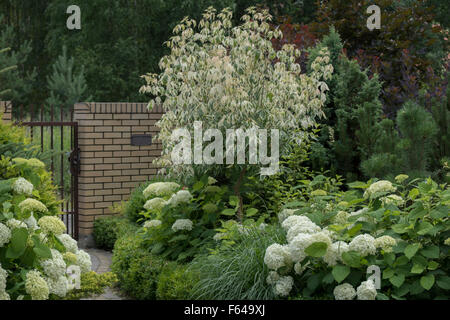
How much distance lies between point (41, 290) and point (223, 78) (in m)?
2.59

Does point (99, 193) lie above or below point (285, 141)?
below

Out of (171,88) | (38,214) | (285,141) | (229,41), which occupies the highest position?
(229,41)

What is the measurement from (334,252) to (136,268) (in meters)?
2.22

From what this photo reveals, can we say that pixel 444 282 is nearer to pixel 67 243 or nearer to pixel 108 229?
pixel 67 243

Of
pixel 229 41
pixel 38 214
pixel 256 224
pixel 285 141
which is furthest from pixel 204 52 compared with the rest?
pixel 38 214

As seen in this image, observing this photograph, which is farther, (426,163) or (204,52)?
(426,163)

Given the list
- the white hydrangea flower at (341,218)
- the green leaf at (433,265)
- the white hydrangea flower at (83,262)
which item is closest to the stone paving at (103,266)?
the white hydrangea flower at (83,262)

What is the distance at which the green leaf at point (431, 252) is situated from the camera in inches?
150

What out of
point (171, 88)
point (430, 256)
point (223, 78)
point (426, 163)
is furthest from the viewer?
point (426, 163)

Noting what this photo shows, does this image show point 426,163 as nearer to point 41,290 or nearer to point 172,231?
point 172,231

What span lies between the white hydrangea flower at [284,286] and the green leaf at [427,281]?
0.86 m

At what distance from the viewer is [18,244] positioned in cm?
333

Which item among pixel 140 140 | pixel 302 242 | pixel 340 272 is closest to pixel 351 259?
pixel 340 272

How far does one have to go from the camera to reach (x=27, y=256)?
11.2 ft
